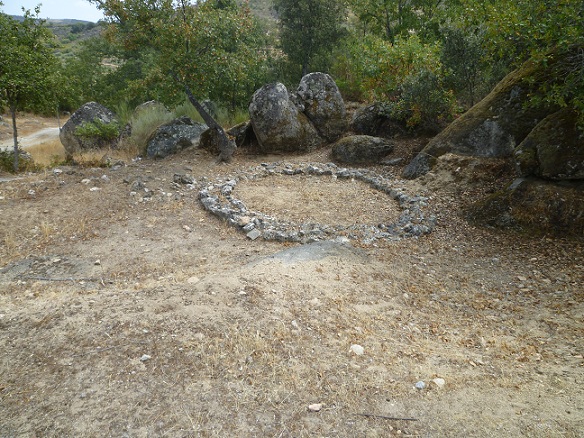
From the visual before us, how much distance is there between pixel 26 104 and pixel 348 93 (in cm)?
1125

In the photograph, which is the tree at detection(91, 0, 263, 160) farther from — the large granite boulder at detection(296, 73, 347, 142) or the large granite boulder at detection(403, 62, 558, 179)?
the large granite boulder at detection(403, 62, 558, 179)

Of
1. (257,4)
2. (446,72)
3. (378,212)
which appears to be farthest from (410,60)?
(257,4)

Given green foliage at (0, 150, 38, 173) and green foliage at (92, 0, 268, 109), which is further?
green foliage at (0, 150, 38, 173)

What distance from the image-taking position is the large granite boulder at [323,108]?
13.7m

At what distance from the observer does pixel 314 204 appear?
9125mm

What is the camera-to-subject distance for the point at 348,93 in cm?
1677

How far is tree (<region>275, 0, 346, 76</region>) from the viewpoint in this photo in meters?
16.5

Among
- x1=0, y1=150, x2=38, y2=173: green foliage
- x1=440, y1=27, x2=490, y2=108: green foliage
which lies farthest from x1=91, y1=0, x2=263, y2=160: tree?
x1=440, y1=27, x2=490, y2=108: green foliage

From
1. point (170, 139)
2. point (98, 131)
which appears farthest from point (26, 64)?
point (170, 139)

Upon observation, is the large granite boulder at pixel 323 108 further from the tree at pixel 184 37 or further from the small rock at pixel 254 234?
the small rock at pixel 254 234

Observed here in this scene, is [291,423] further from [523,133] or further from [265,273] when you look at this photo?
[523,133]

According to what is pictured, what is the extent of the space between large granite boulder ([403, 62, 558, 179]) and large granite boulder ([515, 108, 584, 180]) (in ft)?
4.23

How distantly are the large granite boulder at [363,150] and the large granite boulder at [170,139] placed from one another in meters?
4.90

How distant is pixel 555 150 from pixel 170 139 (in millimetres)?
10494
